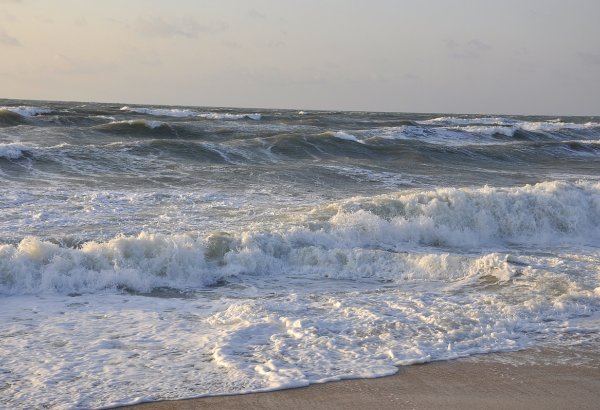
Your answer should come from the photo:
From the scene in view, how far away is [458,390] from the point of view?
469 centimetres

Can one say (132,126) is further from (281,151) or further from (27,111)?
(281,151)

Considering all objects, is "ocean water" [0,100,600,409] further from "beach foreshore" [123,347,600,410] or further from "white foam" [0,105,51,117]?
"white foam" [0,105,51,117]

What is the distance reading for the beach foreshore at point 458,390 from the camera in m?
4.41

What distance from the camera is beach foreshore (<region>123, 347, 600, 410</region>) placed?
14.5 ft

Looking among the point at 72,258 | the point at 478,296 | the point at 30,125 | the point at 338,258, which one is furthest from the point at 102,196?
the point at 30,125

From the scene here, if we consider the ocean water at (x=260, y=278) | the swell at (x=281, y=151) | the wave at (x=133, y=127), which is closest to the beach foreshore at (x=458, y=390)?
the ocean water at (x=260, y=278)

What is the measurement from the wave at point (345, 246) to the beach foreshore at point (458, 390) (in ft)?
9.47

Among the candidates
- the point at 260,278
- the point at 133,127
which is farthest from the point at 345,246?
the point at 133,127

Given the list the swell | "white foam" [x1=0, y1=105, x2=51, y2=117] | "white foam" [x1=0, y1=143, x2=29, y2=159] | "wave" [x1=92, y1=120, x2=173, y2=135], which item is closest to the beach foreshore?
the swell

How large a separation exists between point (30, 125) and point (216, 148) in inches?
416

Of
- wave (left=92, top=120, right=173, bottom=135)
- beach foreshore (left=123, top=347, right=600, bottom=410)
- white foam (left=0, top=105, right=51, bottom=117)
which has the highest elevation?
white foam (left=0, top=105, right=51, bottom=117)

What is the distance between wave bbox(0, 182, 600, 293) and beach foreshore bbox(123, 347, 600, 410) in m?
2.89

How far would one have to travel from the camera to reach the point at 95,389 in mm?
4547

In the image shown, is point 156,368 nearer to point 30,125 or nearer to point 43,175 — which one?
point 43,175
